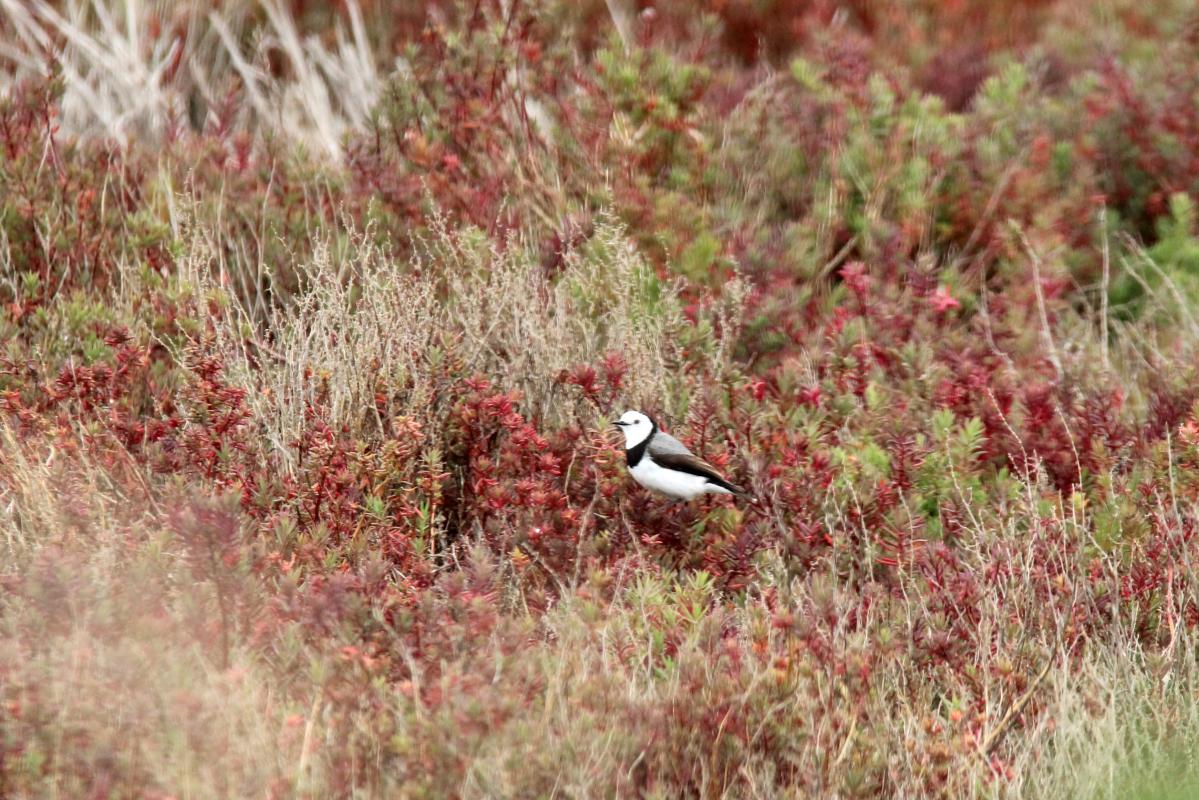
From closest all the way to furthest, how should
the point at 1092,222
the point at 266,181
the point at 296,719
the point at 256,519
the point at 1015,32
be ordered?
1. the point at 296,719
2. the point at 256,519
3. the point at 266,181
4. the point at 1092,222
5. the point at 1015,32

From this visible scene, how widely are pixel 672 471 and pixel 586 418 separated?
55 centimetres

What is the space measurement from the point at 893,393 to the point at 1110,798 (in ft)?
8.12

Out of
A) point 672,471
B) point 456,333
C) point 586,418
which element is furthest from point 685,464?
point 456,333

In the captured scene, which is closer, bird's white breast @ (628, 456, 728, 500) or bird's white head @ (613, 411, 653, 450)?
bird's white breast @ (628, 456, 728, 500)

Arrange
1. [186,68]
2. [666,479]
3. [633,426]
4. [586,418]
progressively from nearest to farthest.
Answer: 1. [666,479]
2. [633,426]
3. [586,418]
4. [186,68]

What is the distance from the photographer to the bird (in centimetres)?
488

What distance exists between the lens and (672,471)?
16.0 feet

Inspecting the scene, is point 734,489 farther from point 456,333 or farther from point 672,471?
point 456,333

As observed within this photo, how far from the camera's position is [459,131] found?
22.3ft

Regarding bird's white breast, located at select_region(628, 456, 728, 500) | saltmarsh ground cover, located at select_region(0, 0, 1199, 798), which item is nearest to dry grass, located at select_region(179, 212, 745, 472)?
saltmarsh ground cover, located at select_region(0, 0, 1199, 798)

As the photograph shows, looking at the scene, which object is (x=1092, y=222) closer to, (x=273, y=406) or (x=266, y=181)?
(x=266, y=181)

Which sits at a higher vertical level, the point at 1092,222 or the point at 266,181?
the point at 266,181

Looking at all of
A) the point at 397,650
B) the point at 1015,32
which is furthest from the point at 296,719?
the point at 1015,32

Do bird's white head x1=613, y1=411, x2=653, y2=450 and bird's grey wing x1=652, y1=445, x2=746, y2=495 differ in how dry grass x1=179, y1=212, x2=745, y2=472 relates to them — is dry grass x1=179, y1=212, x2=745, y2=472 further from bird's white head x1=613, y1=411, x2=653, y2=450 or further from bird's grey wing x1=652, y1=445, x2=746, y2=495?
bird's grey wing x1=652, y1=445, x2=746, y2=495
